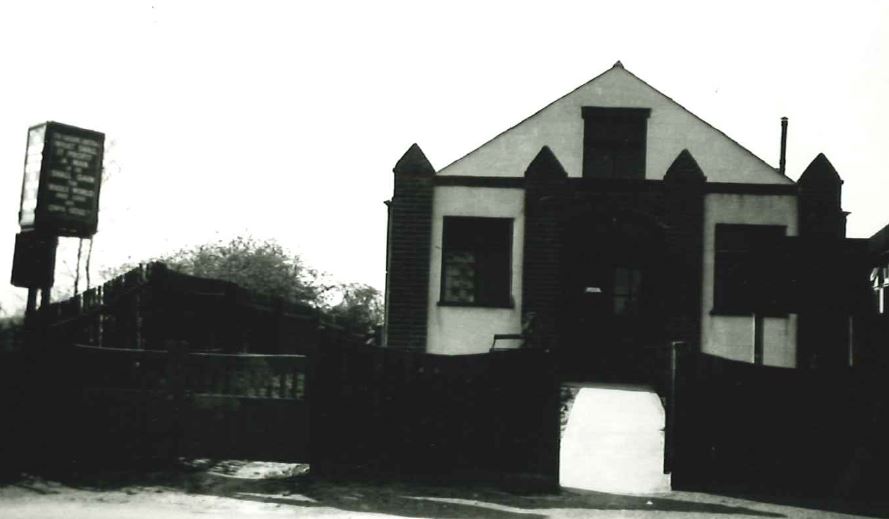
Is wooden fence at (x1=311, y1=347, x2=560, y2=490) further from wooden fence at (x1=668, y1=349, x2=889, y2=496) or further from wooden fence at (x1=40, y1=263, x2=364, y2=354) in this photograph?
wooden fence at (x1=40, y1=263, x2=364, y2=354)

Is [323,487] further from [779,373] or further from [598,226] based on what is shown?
[598,226]

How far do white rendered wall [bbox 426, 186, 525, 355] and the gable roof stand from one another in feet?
3.44

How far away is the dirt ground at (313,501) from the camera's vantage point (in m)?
7.87

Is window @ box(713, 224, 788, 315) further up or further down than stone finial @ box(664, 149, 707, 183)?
further down

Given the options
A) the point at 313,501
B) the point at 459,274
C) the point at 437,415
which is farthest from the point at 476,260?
the point at 313,501

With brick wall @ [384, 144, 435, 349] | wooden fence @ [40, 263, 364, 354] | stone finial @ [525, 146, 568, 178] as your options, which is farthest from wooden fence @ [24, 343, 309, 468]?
stone finial @ [525, 146, 568, 178]

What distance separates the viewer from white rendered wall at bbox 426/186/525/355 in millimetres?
20531

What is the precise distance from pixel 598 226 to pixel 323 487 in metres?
12.9

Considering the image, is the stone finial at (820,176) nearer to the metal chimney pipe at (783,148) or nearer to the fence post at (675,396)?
the metal chimney pipe at (783,148)

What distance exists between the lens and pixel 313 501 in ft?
27.6

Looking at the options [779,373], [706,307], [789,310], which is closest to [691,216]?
[706,307]

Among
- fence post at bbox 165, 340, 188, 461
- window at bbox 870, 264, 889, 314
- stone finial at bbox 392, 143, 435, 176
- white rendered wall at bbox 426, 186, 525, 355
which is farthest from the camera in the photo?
stone finial at bbox 392, 143, 435, 176

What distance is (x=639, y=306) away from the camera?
811 inches

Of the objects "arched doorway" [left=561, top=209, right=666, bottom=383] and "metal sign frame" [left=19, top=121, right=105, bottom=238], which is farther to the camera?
"arched doorway" [left=561, top=209, right=666, bottom=383]
